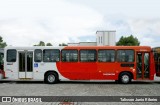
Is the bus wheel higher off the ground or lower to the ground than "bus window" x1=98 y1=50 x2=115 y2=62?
lower

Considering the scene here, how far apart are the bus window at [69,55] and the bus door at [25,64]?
7.60 ft

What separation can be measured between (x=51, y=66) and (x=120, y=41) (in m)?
57.3

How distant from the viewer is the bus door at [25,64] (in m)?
20.7

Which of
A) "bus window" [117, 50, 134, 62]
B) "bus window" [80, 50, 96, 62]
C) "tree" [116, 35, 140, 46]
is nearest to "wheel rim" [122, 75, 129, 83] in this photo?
"bus window" [117, 50, 134, 62]

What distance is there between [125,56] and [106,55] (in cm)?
131

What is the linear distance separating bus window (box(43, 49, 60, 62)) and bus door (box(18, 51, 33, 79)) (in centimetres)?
100

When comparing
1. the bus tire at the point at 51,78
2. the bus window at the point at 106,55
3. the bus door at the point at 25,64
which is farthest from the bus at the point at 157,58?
the bus door at the point at 25,64

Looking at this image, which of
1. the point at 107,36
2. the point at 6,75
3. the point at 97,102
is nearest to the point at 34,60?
the point at 6,75

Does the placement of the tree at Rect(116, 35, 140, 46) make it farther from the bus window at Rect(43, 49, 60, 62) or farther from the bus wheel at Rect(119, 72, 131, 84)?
the bus window at Rect(43, 49, 60, 62)

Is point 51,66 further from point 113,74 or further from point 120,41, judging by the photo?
point 120,41

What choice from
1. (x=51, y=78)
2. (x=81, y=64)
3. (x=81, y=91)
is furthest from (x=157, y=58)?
(x=81, y=91)

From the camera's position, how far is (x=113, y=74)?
20672 millimetres

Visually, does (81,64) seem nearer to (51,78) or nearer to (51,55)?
(51,55)

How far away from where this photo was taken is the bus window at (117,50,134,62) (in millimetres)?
20703
